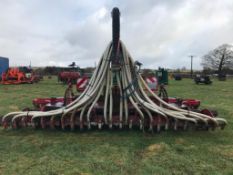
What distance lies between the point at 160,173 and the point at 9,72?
21.3m

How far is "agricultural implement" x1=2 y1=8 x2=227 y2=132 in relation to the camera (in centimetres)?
471

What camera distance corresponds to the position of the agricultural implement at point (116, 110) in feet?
15.5

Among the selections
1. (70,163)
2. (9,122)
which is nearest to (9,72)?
(9,122)

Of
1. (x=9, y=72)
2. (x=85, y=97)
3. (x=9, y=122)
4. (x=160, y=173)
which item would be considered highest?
(x=9, y=72)

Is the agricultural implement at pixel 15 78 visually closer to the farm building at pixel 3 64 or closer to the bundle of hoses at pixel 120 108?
the farm building at pixel 3 64

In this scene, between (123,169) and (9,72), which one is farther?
(9,72)

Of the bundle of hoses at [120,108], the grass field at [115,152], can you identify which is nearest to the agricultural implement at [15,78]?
the grass field at [115,152]

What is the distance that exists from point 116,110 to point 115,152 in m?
1.33

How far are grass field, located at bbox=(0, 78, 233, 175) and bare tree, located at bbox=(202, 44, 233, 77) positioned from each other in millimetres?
55887

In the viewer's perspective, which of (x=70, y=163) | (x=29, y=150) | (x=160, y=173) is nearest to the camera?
(x=160, y=173)

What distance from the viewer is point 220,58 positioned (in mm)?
58500

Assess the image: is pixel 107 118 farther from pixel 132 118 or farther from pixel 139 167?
pixel 139 167

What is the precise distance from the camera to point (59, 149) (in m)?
3.91

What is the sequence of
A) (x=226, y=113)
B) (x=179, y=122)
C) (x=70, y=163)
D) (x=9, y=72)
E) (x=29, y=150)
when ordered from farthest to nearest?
(x=9, y=72) < (x=226, y=113) < (x=179, y=122) < (x=29, y=150) < (x=70, y=163)
